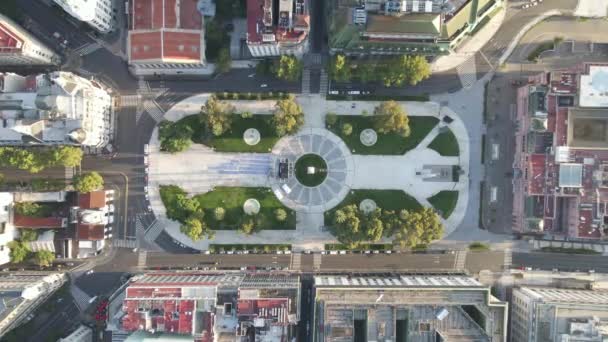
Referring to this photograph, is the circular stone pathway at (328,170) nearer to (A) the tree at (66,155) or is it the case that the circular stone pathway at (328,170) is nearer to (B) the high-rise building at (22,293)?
(A) the tree at (66,155)

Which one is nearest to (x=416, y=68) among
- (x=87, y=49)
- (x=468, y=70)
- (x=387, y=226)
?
(x=468, y=70)

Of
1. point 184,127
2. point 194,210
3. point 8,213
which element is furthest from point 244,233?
point 8,213

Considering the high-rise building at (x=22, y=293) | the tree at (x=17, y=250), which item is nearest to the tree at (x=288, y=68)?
the high-rise building at (x=22, y=293)

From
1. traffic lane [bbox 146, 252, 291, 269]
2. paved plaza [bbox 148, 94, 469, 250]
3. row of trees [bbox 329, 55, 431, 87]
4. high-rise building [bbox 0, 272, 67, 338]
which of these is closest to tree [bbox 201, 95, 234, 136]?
paved plaza [bbox 148, 94, 469, 250]

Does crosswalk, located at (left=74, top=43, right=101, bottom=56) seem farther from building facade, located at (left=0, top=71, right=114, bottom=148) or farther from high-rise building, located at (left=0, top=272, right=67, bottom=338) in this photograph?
high-rise building, located at (left=0, top=272, right=67, bottom=338)

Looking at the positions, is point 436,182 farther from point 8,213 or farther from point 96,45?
point 8,213

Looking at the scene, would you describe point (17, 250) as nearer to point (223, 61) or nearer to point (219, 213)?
point (219, 213)
